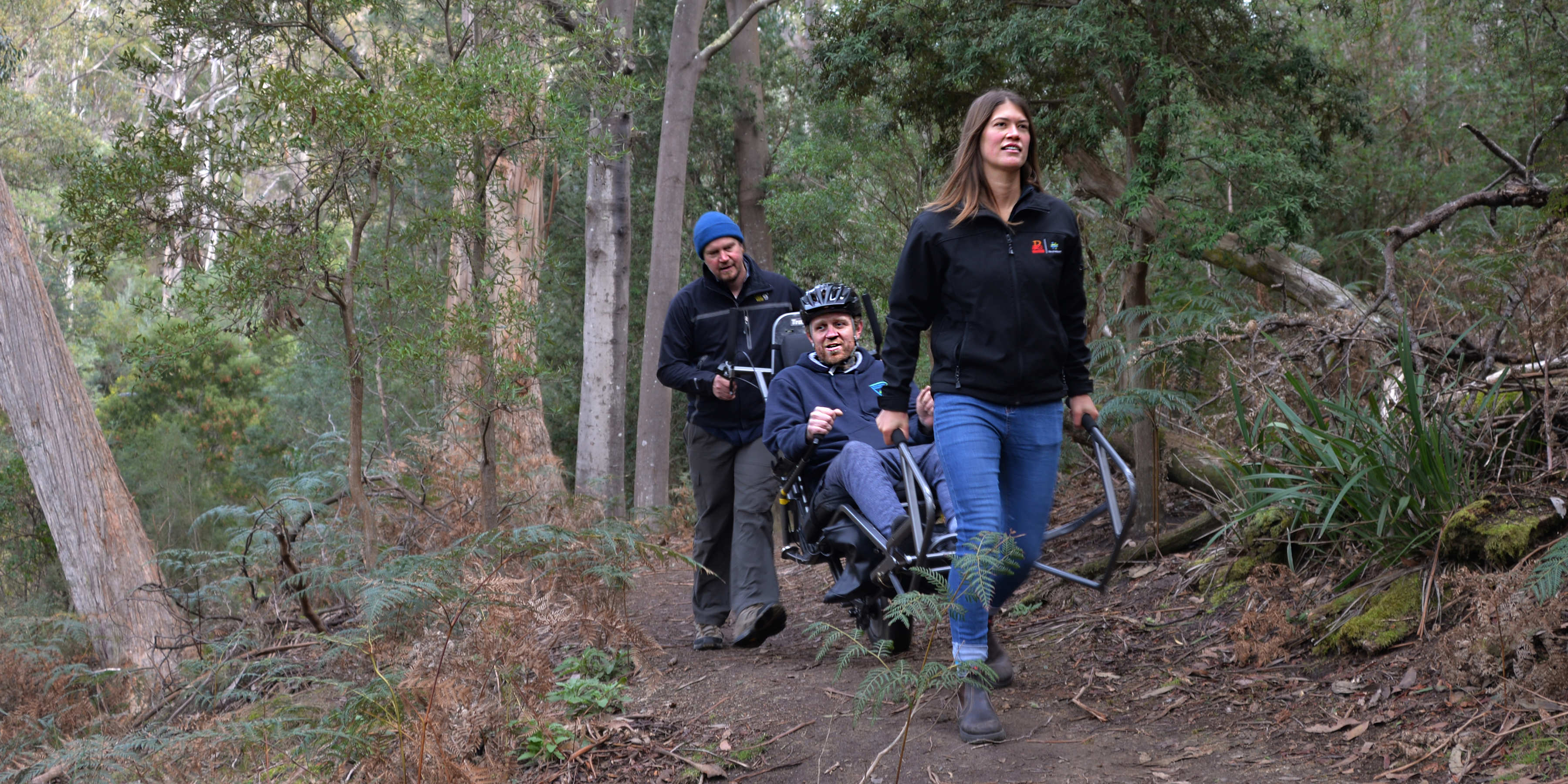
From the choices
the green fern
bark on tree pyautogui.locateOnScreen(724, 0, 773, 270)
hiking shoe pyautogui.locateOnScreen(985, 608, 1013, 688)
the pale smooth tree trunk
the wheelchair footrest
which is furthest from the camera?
bark on tree pyautogui.locateOnScreen(724, 0, 773, 270)

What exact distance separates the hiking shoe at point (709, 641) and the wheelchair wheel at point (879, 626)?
32.2 inches

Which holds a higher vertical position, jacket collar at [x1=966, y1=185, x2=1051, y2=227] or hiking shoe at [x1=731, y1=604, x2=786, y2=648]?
jacket collar at [x1=966, y1=185, x2=1051, y2=227]

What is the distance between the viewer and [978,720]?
3771mm

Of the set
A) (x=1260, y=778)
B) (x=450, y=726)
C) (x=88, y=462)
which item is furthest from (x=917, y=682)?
(x=88, y=462)

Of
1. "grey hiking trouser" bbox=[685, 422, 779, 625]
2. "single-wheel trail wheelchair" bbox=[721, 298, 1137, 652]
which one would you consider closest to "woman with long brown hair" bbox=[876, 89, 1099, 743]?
"single-wheel trail wheelchair" bbox=[721, 298, 1137, 652]

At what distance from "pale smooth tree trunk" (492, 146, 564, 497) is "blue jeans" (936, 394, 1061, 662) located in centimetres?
389

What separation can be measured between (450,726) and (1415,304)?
449cm

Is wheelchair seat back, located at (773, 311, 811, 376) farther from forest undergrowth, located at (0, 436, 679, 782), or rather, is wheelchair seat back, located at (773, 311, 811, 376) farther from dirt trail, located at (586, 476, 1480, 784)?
dirt trail, located at (586, 476, 1480, 784)

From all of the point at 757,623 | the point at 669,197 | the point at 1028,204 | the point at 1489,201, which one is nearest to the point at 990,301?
the point at 1028,204

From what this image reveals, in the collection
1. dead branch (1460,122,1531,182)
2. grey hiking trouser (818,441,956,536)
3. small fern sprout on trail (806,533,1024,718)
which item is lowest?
small fern sprout on trail (806,533,1024,718)

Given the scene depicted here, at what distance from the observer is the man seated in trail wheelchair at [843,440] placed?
186 inches

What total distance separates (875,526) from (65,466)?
9.12 meters

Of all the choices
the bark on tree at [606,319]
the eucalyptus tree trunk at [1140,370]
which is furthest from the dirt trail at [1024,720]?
the bark on tree at [606,319]

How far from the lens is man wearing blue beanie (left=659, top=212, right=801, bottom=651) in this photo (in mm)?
5664
